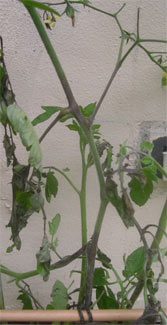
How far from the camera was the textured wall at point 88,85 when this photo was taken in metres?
0.68

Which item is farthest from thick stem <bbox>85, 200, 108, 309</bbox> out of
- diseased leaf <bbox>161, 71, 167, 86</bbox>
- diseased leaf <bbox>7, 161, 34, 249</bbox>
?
diseased leaf <bbox>161, 71, 167, 86</bbox>

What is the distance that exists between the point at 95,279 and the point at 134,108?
1.34 feet

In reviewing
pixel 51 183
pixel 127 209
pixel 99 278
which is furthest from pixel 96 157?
pixel 99 278

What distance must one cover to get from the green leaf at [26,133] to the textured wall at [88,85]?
0.38m

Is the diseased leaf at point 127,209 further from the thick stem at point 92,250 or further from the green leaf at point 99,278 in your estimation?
the green leaf at point 99,278

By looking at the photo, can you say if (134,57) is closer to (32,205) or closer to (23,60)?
(23,60)

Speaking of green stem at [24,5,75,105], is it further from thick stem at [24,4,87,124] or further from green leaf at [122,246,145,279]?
green leaf at [122,246,145,279]

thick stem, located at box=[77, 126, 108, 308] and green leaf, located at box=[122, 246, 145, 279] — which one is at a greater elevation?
thick stem, located at box=[77, 126, 108, 308]

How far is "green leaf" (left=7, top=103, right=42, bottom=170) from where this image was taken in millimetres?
342

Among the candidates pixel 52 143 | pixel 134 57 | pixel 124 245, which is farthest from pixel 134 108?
pixel 124 245

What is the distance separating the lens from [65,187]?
2.45ft

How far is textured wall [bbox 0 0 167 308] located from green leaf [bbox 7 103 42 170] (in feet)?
1.24

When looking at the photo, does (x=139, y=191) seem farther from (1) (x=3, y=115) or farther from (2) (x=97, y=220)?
(1) (x=3, y=115)

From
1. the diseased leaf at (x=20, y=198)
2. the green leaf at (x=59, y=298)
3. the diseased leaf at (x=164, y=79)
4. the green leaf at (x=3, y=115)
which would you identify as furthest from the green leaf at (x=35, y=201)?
the diseased leaf at (x=164, y=79)
